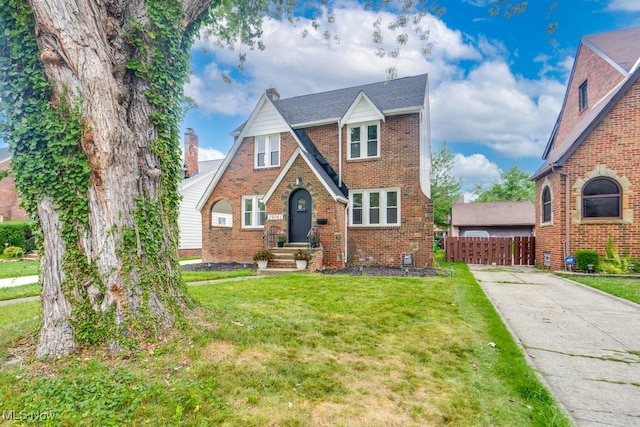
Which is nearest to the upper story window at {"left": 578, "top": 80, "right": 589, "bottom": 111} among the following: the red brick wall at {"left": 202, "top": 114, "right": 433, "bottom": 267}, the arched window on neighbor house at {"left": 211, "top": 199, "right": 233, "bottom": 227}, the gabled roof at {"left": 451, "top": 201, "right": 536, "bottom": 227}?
the red brick wall at {"left": 202, "top": 114, "right": 433, "bottom": 267}

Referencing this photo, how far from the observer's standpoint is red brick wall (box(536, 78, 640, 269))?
999cm

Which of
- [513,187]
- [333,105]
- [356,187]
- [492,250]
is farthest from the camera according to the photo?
[513,187]

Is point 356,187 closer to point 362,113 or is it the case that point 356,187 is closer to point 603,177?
point 362,113

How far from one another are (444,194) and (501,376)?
25.7m

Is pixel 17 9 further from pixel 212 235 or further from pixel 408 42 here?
pixel 212 235

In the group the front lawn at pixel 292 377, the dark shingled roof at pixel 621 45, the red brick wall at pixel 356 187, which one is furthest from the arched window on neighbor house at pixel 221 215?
the dark shingled roof at pixel 621 45

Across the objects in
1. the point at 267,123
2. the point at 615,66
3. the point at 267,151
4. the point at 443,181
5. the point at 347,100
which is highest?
the point at 347,100

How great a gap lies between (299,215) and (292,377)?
32.6 ft

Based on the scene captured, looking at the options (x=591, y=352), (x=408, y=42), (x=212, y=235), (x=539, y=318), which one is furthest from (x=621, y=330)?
(x=212, y=235)

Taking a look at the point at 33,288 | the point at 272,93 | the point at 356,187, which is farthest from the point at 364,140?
the point at 33,288

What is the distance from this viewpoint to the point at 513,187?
40500 millimetres

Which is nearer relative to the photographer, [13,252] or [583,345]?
[583,345]

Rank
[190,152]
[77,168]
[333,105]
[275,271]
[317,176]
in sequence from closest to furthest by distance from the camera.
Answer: [77,168] → [275,271] → [317,176] → [333,105] → [190,152]

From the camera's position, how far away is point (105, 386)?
256 cm
